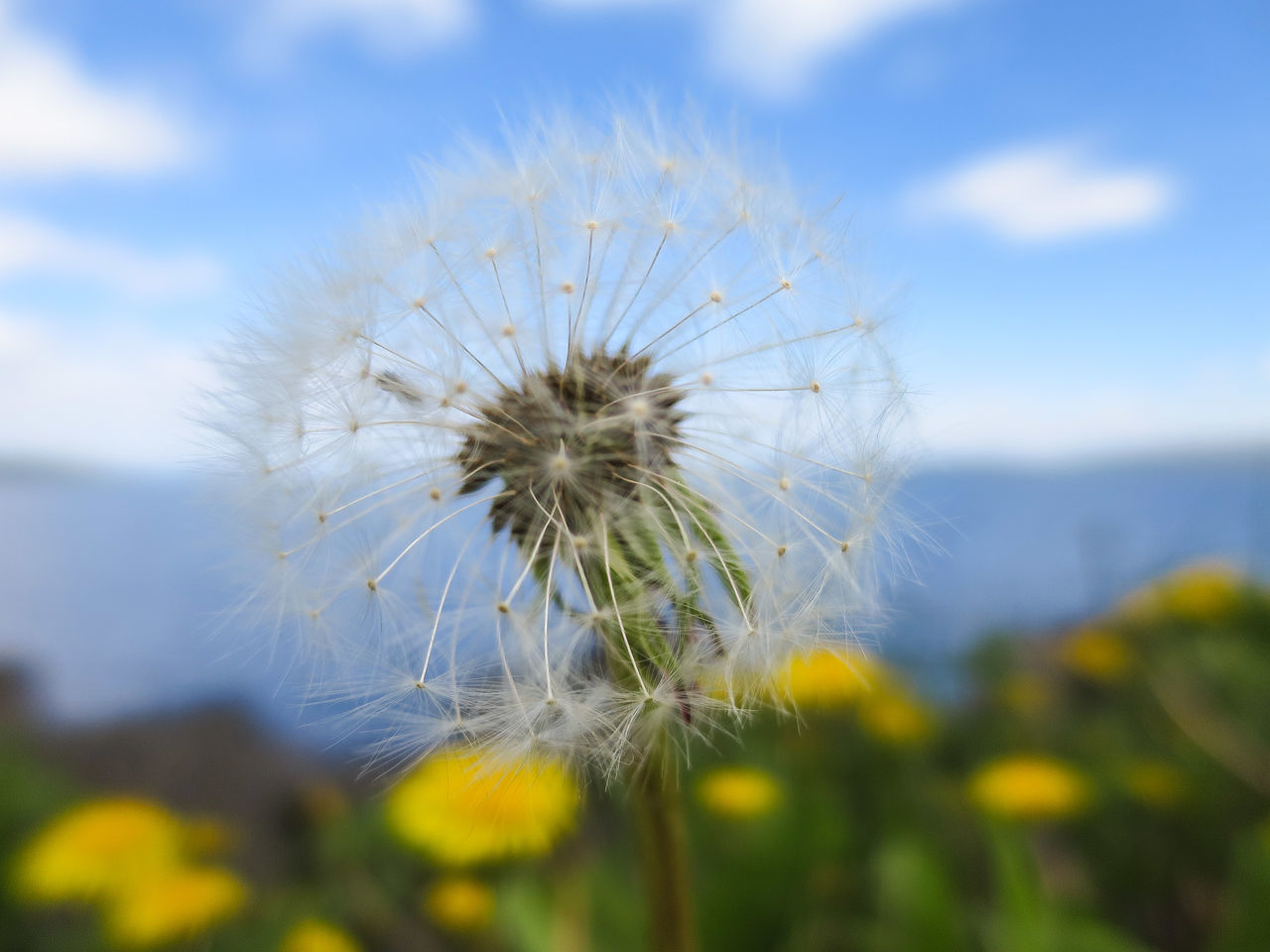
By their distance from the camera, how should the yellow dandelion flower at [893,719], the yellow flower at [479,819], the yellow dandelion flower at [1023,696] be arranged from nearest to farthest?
the yellow flower at [479,819] < the yellow dandelion flower at [893,719] < the yellow dandelion flower at [1023,696]

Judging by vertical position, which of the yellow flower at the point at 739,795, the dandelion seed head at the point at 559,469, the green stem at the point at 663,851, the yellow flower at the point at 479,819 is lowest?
the yellow flower at the point at 739,795

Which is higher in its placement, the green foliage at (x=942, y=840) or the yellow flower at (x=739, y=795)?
the yellow flower at (x=739, y=795)

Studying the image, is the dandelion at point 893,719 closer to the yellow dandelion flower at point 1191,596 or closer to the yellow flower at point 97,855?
the yellow dandelion flower at point 1191,596

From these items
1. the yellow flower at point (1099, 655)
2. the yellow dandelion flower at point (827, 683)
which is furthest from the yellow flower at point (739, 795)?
the yellow flower at point (1099, 655)

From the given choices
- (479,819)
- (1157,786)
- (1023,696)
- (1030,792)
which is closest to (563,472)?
(479,819)

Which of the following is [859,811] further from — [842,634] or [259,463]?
[259,463]

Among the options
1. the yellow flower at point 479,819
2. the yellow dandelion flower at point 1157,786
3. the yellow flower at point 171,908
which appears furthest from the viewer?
the yellow dandelion flower at point 1157,786

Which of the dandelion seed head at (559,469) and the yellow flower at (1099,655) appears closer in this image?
the dandelion seed head at (559,469)
